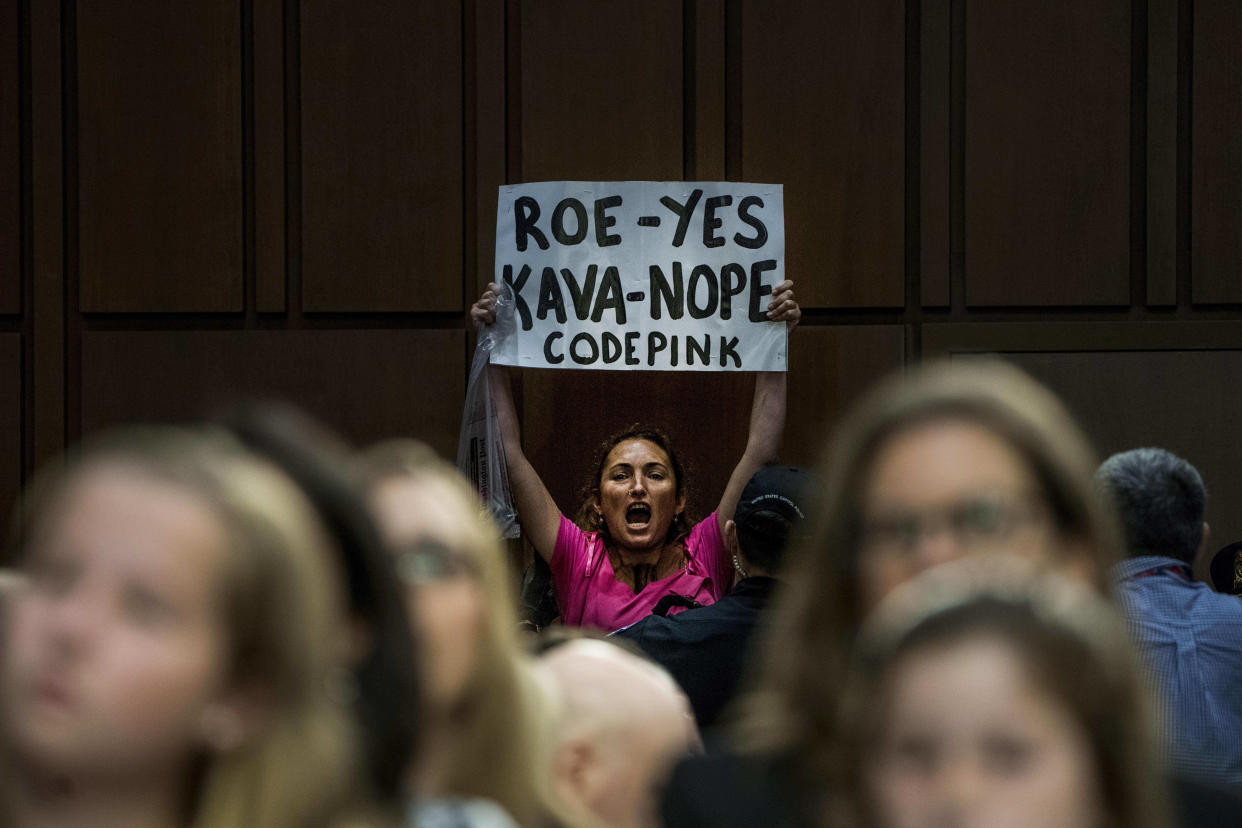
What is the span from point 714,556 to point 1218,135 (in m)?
2.24

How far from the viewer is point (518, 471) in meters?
4.19

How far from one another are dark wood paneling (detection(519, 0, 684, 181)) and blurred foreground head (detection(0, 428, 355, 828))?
3.68 metres

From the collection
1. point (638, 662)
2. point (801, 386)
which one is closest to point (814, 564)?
point (638, 662)

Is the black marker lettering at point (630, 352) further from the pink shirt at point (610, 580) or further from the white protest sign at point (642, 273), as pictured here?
the pink shirt at point (610, 580)

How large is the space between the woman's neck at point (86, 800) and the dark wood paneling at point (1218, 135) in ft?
14.1

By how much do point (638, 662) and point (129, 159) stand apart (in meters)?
3.61

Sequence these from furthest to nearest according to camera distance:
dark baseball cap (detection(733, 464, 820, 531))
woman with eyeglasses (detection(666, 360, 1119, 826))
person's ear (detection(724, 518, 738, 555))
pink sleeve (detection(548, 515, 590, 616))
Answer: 1. pink sleeve (detection(548, 515, 590, 616))
2. person's ear (detection(724, 518, 738, 555))
3. dark baseball cap (detection(733, 464, 820, 531))
4. woman with eyeglasses (detection(666, 360, 1119, 826))

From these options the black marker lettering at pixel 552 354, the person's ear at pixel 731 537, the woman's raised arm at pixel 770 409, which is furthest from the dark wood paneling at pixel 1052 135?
the person's ear at pixel 731 537

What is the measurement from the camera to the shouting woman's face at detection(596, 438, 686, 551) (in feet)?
12.9

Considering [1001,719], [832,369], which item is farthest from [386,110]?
[1001,719]

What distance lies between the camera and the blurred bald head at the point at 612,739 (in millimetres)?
1389

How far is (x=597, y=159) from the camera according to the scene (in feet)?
14.8

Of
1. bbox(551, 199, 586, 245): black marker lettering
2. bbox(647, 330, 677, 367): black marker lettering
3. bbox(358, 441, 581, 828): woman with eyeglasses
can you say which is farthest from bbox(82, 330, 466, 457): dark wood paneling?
bbox(358, 441, 581, 828): woman with eyeglasses

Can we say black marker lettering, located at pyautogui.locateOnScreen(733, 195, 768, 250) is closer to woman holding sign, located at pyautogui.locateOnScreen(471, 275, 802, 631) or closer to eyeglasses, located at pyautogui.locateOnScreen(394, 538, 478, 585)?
woman holding sign, located at pyautogui.locateOnScreen(471, 275, 802, 631)
